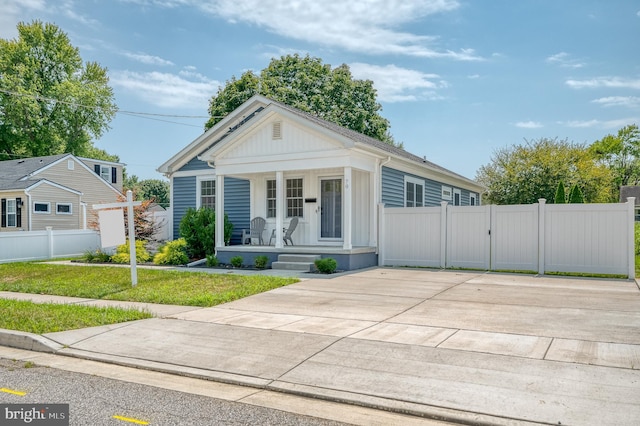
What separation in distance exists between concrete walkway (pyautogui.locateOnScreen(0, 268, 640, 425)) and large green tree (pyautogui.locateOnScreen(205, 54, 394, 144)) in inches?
959

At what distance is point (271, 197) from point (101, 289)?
286 inches

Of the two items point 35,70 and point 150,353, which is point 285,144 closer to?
point 150,353

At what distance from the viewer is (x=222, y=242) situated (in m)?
16.2

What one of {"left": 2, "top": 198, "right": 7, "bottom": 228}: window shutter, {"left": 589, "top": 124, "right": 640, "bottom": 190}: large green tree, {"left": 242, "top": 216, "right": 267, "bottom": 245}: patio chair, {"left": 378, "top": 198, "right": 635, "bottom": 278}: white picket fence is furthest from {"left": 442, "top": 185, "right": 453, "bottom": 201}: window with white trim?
{"left": 589, "top": 124, "right": 640, "bottom": 190}: large green tree

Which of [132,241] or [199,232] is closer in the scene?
[132,241]

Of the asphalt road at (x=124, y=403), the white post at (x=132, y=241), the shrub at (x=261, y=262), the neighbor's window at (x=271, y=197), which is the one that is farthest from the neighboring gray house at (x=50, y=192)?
the asphalt road at (x=124, y=403)

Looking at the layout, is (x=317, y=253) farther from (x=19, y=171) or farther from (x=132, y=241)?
(x=19, y=171)

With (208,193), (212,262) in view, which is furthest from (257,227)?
(208,193)

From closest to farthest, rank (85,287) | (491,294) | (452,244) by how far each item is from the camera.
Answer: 1. (491,294)
2. (85,287)
3. (452,244)

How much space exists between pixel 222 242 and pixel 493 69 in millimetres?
12466

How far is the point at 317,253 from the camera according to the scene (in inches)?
570

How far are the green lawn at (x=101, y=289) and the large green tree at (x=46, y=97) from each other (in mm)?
30894

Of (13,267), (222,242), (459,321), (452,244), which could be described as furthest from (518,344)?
(13,267)

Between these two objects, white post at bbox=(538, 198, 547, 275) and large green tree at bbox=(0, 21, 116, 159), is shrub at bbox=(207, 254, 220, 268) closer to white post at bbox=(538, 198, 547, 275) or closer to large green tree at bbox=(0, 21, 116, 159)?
white post at bbox=(538, 198, 547, 275)
